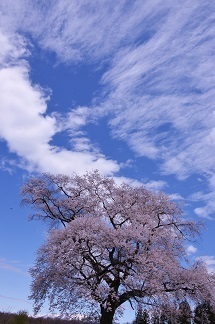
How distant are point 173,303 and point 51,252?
8785 millimetres

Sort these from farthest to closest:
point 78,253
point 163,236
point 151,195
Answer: point 151,195 < point 163,236 < point 78,253

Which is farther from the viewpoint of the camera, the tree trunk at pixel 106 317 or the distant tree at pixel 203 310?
the distant tree at pixel 203 310

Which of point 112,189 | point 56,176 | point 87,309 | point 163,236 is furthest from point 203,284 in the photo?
point 56,176

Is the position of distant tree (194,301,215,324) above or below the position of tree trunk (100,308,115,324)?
above

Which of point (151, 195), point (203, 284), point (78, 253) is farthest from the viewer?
point (151, 195)

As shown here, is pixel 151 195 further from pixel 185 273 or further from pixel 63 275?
pixel 63 275

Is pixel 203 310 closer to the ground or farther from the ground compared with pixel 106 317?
farther from the ground

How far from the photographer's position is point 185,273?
2847cm

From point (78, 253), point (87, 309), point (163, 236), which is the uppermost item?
point (163, 236)

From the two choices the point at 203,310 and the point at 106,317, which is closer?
the point at 106,317

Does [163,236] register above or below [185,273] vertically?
above

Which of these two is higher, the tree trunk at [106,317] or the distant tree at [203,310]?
the distant tree at [203,310]

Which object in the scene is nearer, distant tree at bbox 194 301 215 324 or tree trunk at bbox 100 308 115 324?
tree trunk at bbox 100 308 115 324

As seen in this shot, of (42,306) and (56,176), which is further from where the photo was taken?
(56,176)
